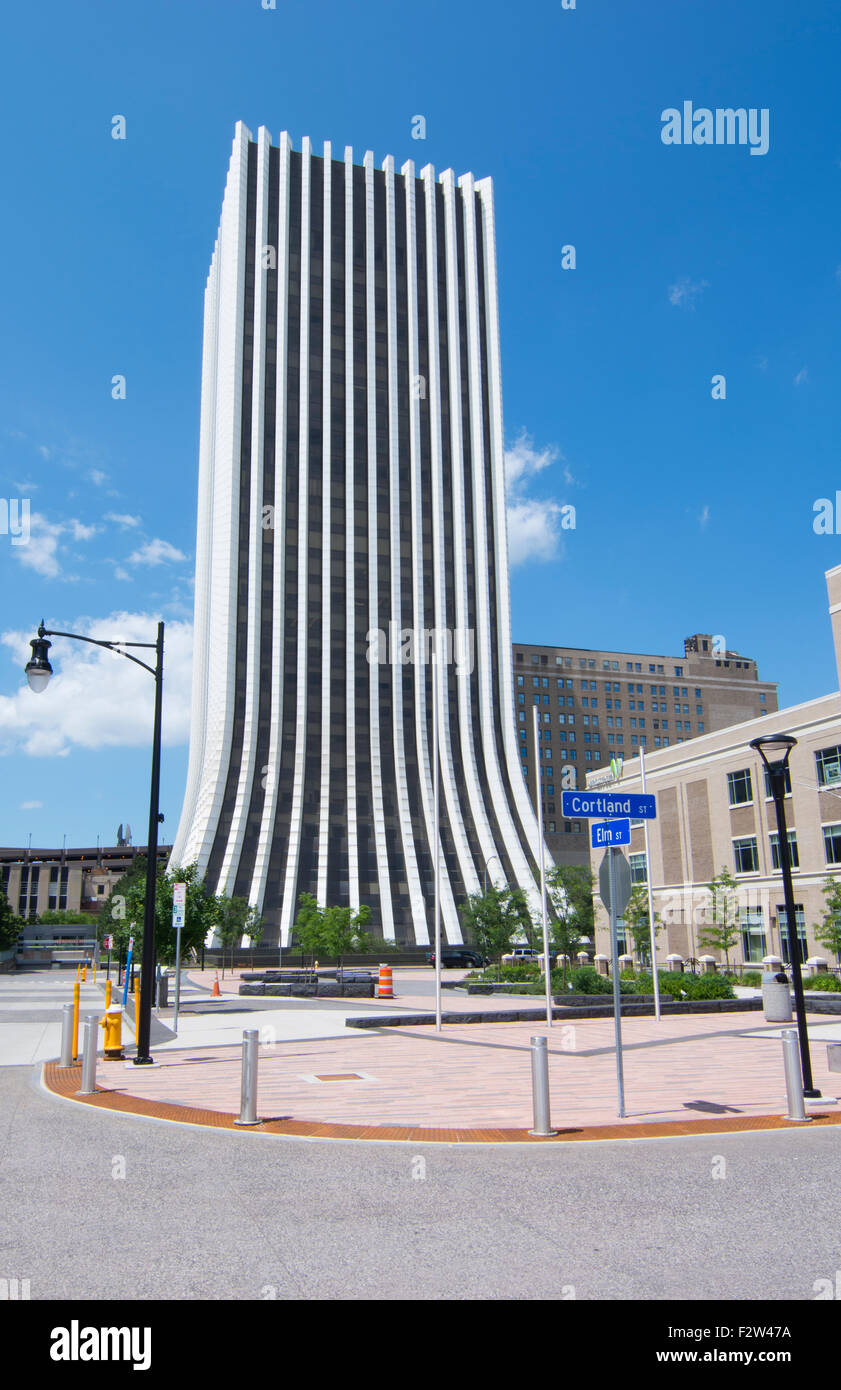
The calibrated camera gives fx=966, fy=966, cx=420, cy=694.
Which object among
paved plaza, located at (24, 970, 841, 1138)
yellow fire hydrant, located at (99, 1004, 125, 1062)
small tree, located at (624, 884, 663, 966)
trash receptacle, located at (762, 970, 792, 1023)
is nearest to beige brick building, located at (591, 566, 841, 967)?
small tree, located at (624, 884, 663, 966)

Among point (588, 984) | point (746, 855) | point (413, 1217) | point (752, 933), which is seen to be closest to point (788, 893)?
point (413, 1217)

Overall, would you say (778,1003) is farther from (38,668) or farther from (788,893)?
(38,668)

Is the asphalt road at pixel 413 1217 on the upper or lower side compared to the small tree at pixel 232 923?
lower

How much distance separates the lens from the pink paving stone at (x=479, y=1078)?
37.8 ft

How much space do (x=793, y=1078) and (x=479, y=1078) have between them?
210 inches

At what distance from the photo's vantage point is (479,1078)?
14570 millimetres

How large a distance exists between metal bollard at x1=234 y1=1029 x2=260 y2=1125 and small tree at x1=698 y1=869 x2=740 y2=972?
4022cm

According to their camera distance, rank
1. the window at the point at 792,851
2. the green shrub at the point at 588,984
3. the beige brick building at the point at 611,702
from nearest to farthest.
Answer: the green shrub at the point at 588,984 < the window at the point at 792,851 < the beige brick building at the point at 611,702

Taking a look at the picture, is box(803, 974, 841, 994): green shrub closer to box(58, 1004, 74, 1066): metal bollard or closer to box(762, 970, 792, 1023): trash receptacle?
box(762, 970, 792, 1023): trash receptacle

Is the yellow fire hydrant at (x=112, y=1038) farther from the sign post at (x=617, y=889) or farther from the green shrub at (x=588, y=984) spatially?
the green shrub at (x=588, y=984)

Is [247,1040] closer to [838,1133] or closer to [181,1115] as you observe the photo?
[181,1115]

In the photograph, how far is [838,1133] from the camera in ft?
33.2

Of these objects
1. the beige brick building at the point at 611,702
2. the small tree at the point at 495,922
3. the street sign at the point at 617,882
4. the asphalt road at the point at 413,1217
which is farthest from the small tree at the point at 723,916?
the beige brick building at the point at 611,702

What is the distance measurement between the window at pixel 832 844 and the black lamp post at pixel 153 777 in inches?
1464
